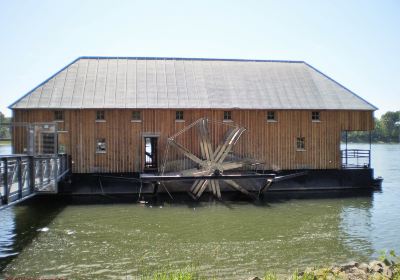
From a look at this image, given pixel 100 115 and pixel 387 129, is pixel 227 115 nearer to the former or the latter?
pixel 100 115

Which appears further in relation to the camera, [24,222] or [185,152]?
[185,152]

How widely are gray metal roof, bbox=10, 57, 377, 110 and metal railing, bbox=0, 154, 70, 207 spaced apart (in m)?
6.60

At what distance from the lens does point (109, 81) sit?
997 inches

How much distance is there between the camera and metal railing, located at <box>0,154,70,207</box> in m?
12.1

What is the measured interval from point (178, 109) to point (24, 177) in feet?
37.4

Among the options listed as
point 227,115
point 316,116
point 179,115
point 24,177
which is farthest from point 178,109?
point 24,177

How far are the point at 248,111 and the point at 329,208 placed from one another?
7.79 meters

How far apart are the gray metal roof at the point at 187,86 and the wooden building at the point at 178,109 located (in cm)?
6

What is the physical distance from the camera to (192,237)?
49.1 feet

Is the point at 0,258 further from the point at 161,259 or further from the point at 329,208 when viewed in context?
the point at 329,208

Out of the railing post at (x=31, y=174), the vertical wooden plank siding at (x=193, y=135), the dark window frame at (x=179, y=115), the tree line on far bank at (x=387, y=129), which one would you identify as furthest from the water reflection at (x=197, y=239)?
the tree line on far bank at (x=387, y=129)

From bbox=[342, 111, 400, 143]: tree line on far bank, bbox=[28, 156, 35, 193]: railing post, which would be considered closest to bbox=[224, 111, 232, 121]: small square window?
bbox=[28, 156, 35, 193]: railing post

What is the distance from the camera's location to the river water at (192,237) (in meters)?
12.0

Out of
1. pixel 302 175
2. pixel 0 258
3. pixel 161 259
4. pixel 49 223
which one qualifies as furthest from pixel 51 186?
pixel 302 175
